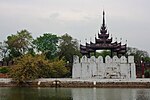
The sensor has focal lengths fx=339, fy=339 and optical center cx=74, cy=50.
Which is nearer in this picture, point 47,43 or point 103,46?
point 103,46

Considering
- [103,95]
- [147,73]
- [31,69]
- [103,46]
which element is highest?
[103,46]

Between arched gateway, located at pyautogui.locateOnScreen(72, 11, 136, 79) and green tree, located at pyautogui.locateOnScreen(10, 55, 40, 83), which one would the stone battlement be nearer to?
arched gateway, located at pyautogui.locateOnScreen(72, 11, 136, 79)

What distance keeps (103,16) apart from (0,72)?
18860mm

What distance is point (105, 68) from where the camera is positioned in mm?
46312

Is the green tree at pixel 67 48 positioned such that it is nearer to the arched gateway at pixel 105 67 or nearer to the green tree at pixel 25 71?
the arched gateway at pixel 105 67

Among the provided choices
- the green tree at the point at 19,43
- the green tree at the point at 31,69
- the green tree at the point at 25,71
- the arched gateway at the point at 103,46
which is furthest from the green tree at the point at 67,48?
the green tree at the point at 25,71

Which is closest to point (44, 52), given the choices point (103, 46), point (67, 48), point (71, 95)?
point (67, 48)

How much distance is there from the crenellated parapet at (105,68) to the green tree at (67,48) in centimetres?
1611

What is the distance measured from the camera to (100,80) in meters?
44.2

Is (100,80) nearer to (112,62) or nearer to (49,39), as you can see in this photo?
(112,62)

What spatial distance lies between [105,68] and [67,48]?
18462 mm

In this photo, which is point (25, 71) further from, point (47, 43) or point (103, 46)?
point (47, 43)

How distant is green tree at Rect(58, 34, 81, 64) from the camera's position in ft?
209

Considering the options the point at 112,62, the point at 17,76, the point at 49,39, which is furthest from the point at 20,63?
the point at 49,39
